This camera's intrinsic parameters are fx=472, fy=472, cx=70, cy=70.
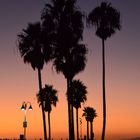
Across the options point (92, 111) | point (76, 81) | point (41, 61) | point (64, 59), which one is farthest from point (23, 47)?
point (92, 111)

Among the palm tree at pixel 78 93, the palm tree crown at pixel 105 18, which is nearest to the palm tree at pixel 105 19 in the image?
the palm tree crown at pixel 105 18

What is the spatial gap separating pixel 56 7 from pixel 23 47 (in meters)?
7.83

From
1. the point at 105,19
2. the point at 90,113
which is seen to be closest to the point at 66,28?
the point at 105,19

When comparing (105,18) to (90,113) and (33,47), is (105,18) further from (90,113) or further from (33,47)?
(90,113)

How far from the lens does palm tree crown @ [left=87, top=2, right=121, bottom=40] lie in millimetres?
45625

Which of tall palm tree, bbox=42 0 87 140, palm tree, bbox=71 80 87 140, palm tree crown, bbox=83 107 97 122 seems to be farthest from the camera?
palm tree crown, bbox=83 107 97 122

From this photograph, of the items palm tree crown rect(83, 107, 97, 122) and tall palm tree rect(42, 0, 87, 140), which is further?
palm tree crown rect(83, 107, 97, 122)

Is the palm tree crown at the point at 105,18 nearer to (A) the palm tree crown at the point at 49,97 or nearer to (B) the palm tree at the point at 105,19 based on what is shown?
(B) the palm tree at the point at 105,19

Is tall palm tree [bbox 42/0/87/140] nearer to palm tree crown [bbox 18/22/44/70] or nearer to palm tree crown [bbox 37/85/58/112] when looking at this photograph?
palm tree crown [bbox 18/22/44/70]

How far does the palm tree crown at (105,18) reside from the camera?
150 ft

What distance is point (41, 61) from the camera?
48531mm

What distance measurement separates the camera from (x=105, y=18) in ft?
151

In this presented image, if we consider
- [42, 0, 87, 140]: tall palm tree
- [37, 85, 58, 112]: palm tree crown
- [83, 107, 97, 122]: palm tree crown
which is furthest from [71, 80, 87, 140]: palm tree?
[42, 0, 87, 140]: tall palm tree

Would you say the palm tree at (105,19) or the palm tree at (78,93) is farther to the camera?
the palm tree at (78,93)
